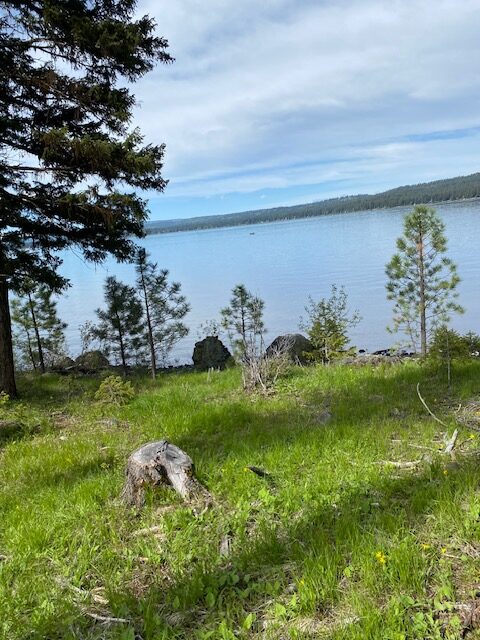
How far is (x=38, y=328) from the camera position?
60.7 ft

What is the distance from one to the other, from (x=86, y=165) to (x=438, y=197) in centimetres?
13822

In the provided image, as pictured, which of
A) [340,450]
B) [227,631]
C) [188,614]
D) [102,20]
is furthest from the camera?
[102,20]

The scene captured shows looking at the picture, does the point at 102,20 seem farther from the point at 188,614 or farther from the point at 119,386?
the point at 188,614

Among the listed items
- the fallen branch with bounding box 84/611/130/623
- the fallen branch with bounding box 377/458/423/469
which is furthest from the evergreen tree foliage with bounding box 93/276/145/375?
the fallen branch with bounding box 84/611/130/623

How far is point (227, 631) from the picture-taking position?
8.25 ft

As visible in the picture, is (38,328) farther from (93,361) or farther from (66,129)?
(66,129)

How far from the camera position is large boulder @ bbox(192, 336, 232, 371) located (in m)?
17.8

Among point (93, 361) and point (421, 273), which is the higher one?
point (421, 273)

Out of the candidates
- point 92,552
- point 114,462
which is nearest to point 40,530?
point 92,552

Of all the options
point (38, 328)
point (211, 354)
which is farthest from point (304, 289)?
point (38, 328)

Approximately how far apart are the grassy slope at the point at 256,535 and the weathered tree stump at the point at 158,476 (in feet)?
0.37

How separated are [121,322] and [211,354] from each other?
3473 millimetres

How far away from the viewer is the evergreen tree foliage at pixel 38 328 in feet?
57.1

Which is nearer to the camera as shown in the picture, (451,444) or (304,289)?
(451,444)
